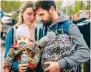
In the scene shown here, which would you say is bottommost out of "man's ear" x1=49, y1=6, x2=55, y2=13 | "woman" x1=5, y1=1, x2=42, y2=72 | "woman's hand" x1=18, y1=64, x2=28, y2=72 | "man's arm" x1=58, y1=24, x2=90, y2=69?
"woman's hand" x1=18, y1=64, x2=28, y2=72

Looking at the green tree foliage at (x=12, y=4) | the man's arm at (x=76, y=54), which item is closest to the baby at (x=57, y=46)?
the man's arm at (x=76, y=54)

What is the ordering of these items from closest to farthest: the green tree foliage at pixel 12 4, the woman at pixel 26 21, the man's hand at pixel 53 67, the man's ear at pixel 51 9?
the man's hand at pixel 53 67 < the man's ear at pixel 51 9 < the woman at pixel 26 21 < the green tree foliage at pixel 12 4

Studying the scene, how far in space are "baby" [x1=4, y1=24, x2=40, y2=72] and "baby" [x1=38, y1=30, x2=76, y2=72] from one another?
0.12 meters

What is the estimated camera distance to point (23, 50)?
104 inches

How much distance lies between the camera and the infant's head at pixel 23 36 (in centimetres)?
268

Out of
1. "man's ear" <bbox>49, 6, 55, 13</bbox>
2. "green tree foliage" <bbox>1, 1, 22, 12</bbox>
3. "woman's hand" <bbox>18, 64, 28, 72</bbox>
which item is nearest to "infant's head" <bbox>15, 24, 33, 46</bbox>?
"woman's hand" <bbox>18, 64, 28, 72</bbox>

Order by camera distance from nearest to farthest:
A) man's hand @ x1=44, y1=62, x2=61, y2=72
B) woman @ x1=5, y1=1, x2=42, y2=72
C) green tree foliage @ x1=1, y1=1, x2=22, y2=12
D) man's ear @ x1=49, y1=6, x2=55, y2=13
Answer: man's hand @ x1=44, y1=62, x2=61, y2=72
man's ear @ x1=49, y1=6, x2=55, y2=13
woman @ x1=5, y1=1, x2=42, y2=72
green tree foliage @ x1=1, y1=1, x2=22, y2=12

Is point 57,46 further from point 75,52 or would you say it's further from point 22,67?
point 22,67

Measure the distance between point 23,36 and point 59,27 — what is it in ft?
1.05

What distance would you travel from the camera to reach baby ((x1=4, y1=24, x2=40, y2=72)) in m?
2.62

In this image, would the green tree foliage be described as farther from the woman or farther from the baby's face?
the baby's face

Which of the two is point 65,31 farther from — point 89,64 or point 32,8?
point 89,64

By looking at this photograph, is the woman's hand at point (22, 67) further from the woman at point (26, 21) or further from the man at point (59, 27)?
the man at point (59, 27)

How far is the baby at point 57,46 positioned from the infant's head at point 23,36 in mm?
191
